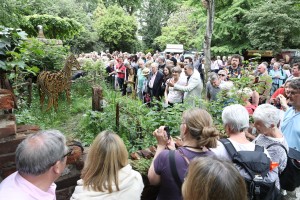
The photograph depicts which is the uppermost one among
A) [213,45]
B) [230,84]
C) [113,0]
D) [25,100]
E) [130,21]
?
[113,0]

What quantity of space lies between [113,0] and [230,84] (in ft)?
122

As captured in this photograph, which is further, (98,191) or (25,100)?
(25,100)

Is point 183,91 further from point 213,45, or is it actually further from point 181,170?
point 213,45

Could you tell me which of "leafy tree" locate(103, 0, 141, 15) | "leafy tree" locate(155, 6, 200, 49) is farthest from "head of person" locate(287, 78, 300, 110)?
"leafy tree" locate(103, 0, 141, 15)

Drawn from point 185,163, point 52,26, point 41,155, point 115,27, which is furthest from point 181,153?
point 115,27

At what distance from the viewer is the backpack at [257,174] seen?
2.11m

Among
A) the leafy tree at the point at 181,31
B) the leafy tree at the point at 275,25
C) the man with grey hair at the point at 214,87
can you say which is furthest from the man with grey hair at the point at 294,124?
the leafy tree at the point at 181,31

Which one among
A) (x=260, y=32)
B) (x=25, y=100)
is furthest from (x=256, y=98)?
(x=260, y=32)

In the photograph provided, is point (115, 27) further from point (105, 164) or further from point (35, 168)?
point (35, 168)

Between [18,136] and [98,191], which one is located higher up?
[18,136]

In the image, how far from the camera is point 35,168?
1630mm

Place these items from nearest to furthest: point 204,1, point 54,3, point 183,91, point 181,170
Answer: point 181,170
point 183,91
point 204,1
point 54,3

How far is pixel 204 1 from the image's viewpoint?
26.3 ft

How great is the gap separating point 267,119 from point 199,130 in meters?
0.79
